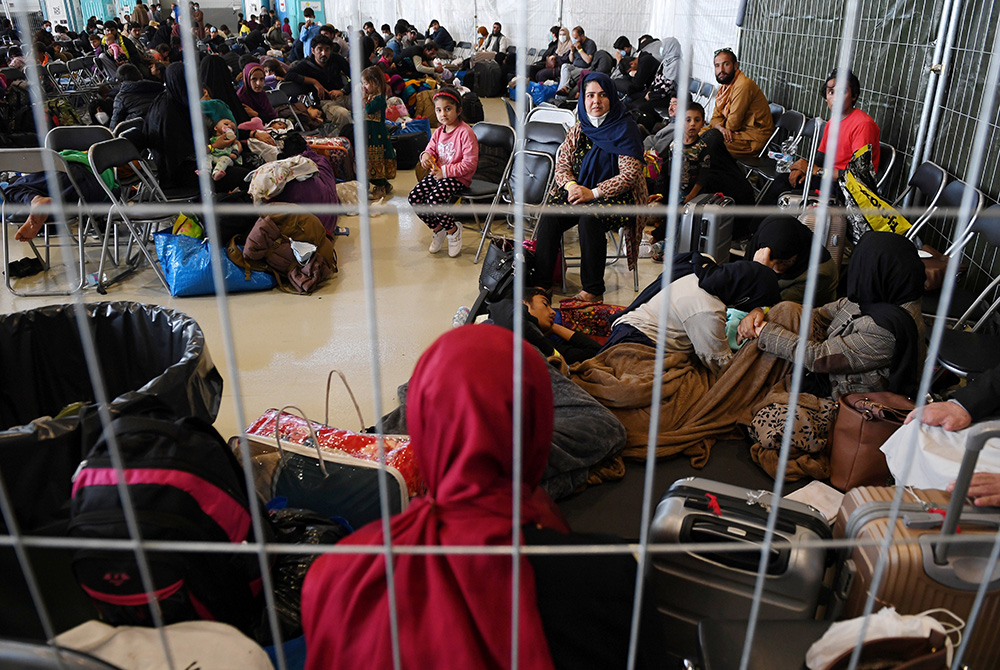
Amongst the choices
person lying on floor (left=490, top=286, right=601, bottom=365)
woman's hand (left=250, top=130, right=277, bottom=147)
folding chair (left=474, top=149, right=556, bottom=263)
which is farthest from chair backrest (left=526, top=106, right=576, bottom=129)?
person lying on floor (left=490, top=286, right=601, bottom=365)

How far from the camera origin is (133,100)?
4879mm

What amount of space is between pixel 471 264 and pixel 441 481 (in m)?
3.45

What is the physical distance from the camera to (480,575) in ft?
3.25

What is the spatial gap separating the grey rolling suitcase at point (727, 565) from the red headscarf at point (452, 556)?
61cm

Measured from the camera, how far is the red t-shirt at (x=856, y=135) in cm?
411

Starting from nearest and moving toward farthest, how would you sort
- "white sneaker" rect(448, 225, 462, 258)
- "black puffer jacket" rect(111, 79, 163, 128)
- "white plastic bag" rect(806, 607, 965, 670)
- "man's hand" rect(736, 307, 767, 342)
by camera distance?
"white plastic bag" rect(806, 607, 965, 670), "man's hand" rect(736, 307, 767, 342), "white sneaker" rect(448, 225, 462, 258), "black puffer jacket" rect(111, 79, 163, 128)

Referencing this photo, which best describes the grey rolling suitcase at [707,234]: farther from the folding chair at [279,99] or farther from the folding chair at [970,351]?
the folding chair at [279,99]

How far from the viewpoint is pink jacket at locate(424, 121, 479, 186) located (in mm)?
4523

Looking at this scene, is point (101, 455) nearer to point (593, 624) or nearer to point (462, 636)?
point (462, 636)

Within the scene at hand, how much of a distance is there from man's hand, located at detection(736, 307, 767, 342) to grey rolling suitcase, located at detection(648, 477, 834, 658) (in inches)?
42.6

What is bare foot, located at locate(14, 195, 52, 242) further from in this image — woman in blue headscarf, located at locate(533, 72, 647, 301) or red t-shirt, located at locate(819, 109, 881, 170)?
red t-shirt, located at locate(819, 109, 881, 170)

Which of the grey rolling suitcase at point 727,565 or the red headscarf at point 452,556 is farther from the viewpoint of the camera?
the grey rolling suitcase at point 727,565

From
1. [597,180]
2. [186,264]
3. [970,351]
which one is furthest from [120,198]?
[970,351]

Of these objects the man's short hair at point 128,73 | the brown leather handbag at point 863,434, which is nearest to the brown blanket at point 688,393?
the brown leather handbag at point 863,434
